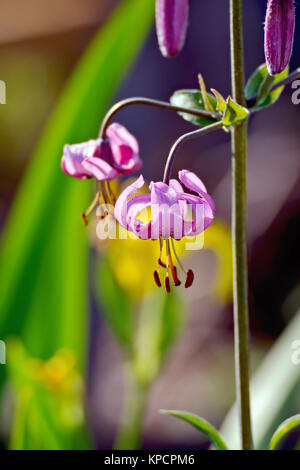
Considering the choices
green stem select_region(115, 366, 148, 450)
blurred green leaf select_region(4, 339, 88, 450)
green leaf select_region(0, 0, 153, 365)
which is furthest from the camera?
green leaf select_region(0, 0, 153, 365)

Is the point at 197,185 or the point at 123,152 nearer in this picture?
the point at 197,185

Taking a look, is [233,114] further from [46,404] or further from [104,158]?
[46,404]

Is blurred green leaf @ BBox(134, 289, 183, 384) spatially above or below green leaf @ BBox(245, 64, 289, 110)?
below

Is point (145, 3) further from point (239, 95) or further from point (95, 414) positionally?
point (95, 414)

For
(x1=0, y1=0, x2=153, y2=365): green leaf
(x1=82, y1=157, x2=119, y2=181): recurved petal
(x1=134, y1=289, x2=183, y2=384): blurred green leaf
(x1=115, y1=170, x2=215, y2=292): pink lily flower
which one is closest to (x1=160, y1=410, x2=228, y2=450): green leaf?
(x1=115, y1=170, x2=215, y2=292): pink lily flower

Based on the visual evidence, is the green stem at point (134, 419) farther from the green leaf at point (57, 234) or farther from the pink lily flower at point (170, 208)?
the pink lily flower at point (170, 208)

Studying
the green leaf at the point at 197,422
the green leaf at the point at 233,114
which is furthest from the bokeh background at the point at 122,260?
the green leaf at the point at 233,114

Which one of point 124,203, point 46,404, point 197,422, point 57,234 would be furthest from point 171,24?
point 57,234

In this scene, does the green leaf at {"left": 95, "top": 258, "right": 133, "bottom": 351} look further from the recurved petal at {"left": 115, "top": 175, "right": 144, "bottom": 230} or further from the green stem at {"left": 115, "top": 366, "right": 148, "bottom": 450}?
the recurved petal at {"left": 115, "top": 175, "right": 144, "bottom": 230}
